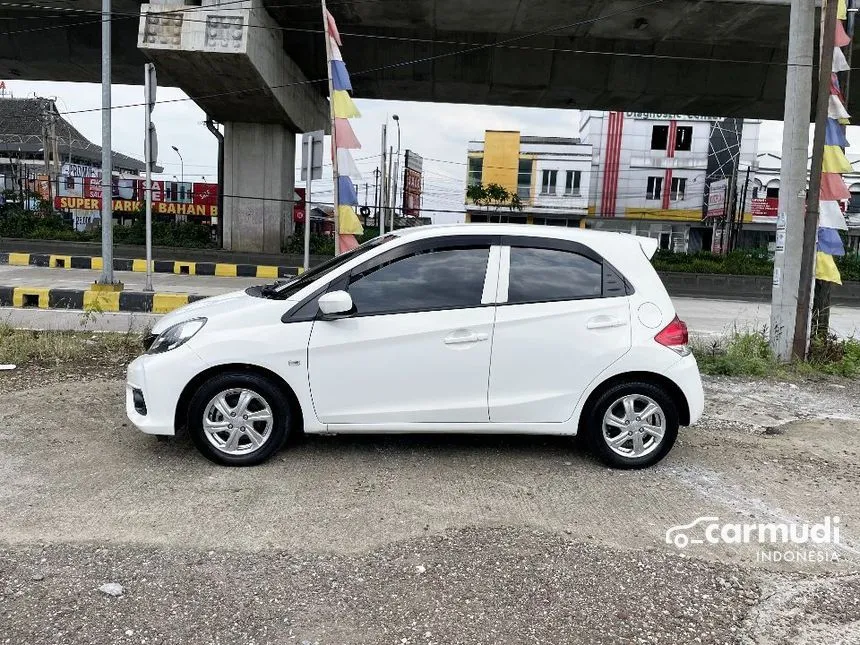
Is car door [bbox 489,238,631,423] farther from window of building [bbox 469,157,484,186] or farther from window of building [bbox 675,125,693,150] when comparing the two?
window of building [bbox 469,157,484,186]

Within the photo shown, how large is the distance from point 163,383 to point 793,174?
7.29 meters

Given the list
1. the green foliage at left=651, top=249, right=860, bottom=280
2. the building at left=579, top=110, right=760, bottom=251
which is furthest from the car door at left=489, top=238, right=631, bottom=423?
the building at left=579, top=110, right=760, bottom=251

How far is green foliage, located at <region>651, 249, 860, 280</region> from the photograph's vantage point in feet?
82.4

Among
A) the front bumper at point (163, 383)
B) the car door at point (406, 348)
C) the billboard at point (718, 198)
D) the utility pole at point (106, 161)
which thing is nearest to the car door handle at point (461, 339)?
the car door at point (406, 348)

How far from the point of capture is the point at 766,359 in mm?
8031

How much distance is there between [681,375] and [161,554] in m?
3.24

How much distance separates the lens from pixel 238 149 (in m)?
20.7

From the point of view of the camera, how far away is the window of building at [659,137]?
4506cm

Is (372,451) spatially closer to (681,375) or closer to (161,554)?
(161,554)

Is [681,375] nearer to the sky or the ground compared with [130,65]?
nearer to the ground

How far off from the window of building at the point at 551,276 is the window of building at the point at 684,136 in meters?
44.7

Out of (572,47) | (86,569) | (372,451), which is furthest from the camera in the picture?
(572,47)

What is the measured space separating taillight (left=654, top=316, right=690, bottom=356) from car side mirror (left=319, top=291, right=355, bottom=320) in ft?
6.58

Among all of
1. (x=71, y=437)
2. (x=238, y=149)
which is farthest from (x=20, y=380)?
(x=238, y=149)
